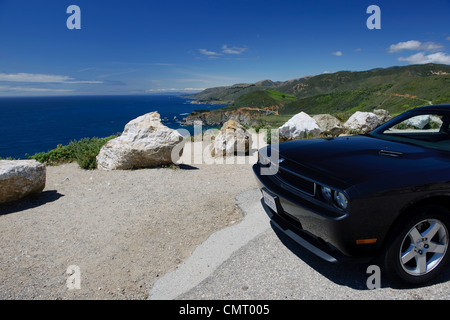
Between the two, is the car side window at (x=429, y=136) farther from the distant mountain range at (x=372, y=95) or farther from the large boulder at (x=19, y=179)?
the distant mountain range at (x=372, y=95)

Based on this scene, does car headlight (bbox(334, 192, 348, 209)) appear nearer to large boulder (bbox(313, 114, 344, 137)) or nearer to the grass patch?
the grass patch

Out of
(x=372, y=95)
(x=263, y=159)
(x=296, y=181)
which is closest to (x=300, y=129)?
A: (x=263, y=159)

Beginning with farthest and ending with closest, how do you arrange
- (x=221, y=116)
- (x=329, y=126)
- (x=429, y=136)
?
(x=221, y=116), (x=329, y=126), (x=429, y=136)

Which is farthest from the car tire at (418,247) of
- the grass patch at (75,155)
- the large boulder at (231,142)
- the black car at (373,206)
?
the grass patch at (75,155)

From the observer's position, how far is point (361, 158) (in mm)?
2775

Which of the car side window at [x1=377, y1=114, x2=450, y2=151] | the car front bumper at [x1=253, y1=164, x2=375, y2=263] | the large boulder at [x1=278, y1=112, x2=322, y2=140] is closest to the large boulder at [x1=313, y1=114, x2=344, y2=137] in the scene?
the large boulder at [x1=278, y1=112, x2=322, y2=140]

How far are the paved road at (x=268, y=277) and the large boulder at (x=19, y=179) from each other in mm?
3934

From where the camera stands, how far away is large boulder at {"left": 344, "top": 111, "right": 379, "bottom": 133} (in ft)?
44.4

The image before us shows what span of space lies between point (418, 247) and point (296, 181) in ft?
4.15

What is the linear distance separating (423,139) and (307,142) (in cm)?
145

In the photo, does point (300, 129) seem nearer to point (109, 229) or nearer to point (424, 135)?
point (424, 135)

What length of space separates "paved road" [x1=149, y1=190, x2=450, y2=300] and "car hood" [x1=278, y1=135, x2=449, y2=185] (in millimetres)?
1152

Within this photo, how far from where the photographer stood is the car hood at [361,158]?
94.7 inches
